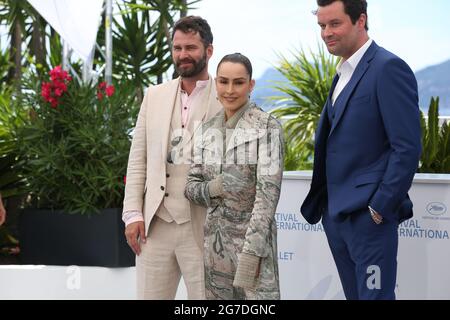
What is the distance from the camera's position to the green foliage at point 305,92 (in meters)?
9.35

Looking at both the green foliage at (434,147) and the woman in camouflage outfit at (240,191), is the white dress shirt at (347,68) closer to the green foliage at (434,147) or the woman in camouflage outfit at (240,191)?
the woman in camouflage outfit at (240,191)

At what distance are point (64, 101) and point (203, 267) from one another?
3.27 m

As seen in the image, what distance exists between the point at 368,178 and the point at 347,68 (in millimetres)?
446

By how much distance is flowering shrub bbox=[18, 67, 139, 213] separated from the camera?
232 inches

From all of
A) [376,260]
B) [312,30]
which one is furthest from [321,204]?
[312,30]

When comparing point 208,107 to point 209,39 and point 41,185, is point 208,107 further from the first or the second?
point 41,185

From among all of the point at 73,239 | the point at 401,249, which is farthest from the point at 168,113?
the point at 73,239

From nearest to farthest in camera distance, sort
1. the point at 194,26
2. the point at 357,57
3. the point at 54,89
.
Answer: the point at 357,57
the point at 194,26
the point at 54,89

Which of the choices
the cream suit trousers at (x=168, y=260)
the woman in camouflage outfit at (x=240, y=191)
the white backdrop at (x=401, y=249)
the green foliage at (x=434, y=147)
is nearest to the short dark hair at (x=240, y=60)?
the woman in camouflage outfit at (x=240, y=191)

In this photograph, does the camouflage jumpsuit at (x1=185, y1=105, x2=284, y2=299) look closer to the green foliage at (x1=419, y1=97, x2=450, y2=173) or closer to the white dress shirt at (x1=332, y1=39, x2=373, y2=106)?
the white dress shirt at (x1=332, y1=39, x2=373, y2=106)

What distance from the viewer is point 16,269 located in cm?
550

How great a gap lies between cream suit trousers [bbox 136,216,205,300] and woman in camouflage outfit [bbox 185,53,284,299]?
8.3 inches

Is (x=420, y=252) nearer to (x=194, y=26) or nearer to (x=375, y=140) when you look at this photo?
Answer: (x=375, y=140)

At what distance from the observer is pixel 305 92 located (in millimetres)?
9570
